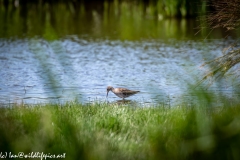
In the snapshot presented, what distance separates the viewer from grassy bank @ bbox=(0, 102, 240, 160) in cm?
414

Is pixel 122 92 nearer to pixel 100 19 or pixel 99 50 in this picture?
pixel 99 50

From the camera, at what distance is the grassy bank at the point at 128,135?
4.14 metres

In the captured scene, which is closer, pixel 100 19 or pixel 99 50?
pixel 99 50

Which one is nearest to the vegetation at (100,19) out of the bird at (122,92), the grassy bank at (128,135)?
the bird at (122,92)

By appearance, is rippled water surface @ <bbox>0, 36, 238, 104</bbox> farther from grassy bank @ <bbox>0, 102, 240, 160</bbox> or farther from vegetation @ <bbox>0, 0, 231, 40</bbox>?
grassy bank @ <bbox>0, 102, 240, 160</bbox>

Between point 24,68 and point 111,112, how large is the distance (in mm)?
5626

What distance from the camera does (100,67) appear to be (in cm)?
1272

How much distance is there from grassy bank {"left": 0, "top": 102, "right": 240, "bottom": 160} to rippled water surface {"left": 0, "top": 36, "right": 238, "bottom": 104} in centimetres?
149

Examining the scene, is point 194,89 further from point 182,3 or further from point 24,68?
point 182,3

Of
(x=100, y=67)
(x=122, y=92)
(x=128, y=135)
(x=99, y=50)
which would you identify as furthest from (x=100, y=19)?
(x=128, y=135)

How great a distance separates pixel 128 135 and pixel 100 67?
6.81 meters

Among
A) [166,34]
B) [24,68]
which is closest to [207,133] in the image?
[24,68]

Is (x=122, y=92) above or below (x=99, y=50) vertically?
above

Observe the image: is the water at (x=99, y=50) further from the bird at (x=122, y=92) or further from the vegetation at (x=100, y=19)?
the bird at (x=122, y=92)
